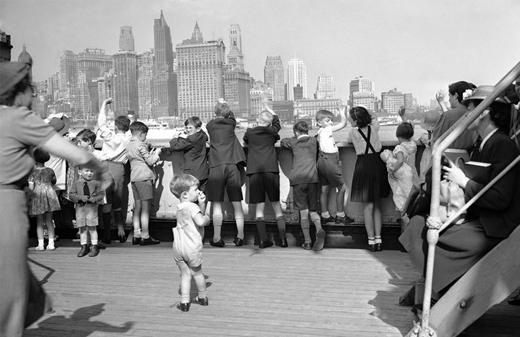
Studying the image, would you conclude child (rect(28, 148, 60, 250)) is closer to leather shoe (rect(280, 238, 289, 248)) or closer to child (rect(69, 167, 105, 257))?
child (rect(69, 167, 105, 257))

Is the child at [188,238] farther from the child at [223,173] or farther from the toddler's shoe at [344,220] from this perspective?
the toddler's shoe at [344,220]

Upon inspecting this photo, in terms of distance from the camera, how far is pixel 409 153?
7301mm

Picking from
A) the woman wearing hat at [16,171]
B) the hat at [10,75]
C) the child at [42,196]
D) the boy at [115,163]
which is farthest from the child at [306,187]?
the hat at [10,75]

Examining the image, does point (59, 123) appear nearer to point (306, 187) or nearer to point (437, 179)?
point (306, 187)

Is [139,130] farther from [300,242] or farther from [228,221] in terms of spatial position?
[300,242]

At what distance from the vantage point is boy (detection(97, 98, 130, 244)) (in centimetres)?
827

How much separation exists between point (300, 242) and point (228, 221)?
0.97 meters

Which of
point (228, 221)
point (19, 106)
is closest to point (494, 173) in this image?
point (19, 106)

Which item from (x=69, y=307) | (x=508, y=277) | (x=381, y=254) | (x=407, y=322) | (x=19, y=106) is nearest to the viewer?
(x=19, y=106)

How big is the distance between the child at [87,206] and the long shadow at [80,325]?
239cm

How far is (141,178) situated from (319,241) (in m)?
2.33

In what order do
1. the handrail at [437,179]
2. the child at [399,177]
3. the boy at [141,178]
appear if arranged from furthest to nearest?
the boy at [141,178], the child at [399,177], the handrail at [437,179]

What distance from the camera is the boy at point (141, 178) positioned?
26.7 ft

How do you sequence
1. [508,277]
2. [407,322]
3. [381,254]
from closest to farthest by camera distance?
[508,277] → [407,322] → [381,254]
